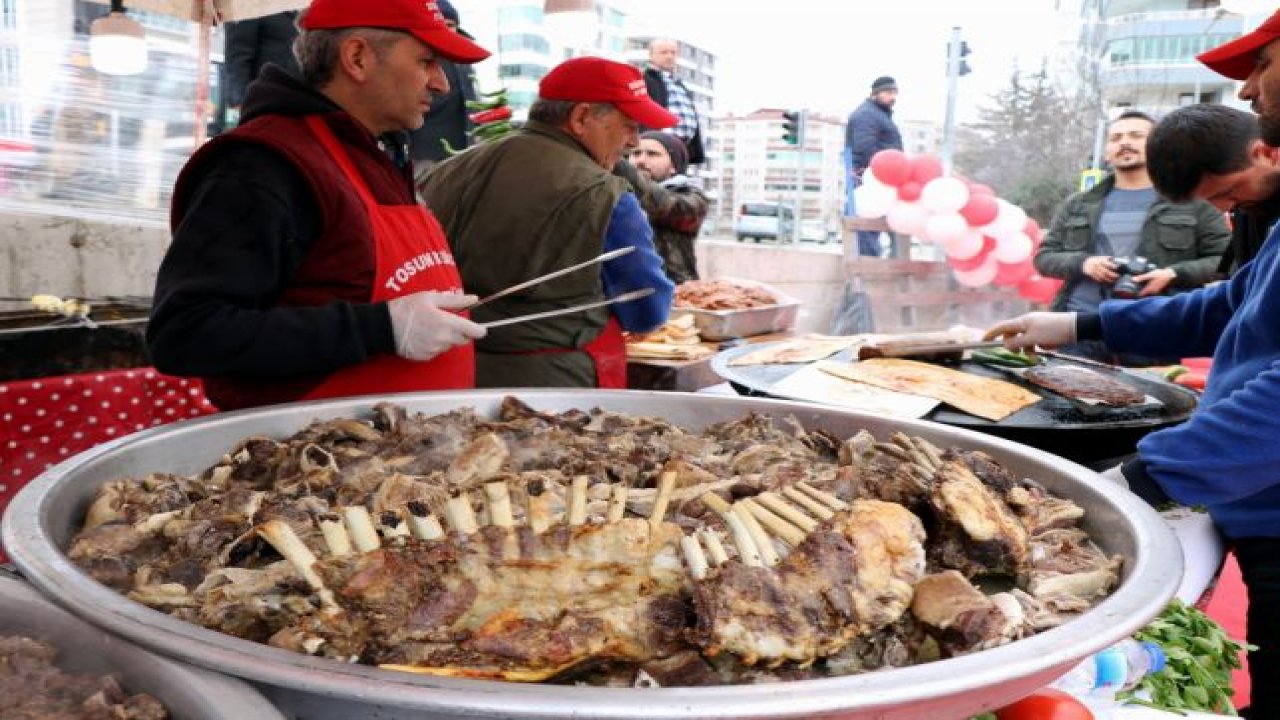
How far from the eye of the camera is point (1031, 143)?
1456cm

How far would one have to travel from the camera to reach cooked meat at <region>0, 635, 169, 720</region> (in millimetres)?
1030

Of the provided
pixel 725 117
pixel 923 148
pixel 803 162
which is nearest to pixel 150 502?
pixel 923 148

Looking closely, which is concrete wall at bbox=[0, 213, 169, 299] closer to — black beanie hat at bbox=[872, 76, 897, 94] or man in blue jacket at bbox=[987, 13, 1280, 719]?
man in blue jacket at bbox=[987, 13, 1280, 719]

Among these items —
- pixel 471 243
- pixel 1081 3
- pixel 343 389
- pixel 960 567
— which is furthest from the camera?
pixel 1081 3

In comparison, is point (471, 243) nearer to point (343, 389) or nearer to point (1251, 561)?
point (343, 389)

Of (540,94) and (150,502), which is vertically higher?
(540,94)

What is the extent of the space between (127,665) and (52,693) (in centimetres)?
8

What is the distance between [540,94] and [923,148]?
425 inches

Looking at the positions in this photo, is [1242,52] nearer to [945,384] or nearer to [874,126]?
[945,384]

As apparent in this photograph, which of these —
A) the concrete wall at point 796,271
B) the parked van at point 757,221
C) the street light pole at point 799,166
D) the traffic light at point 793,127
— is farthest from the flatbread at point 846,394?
the parked van at point 757,221

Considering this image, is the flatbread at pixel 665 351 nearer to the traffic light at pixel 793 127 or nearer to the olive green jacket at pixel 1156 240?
the olive green jacket at pixel 1156 240

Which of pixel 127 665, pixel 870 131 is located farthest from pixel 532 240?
pixel 870 131

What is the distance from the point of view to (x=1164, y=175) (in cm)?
393

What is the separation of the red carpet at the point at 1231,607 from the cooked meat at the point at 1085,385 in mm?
842
